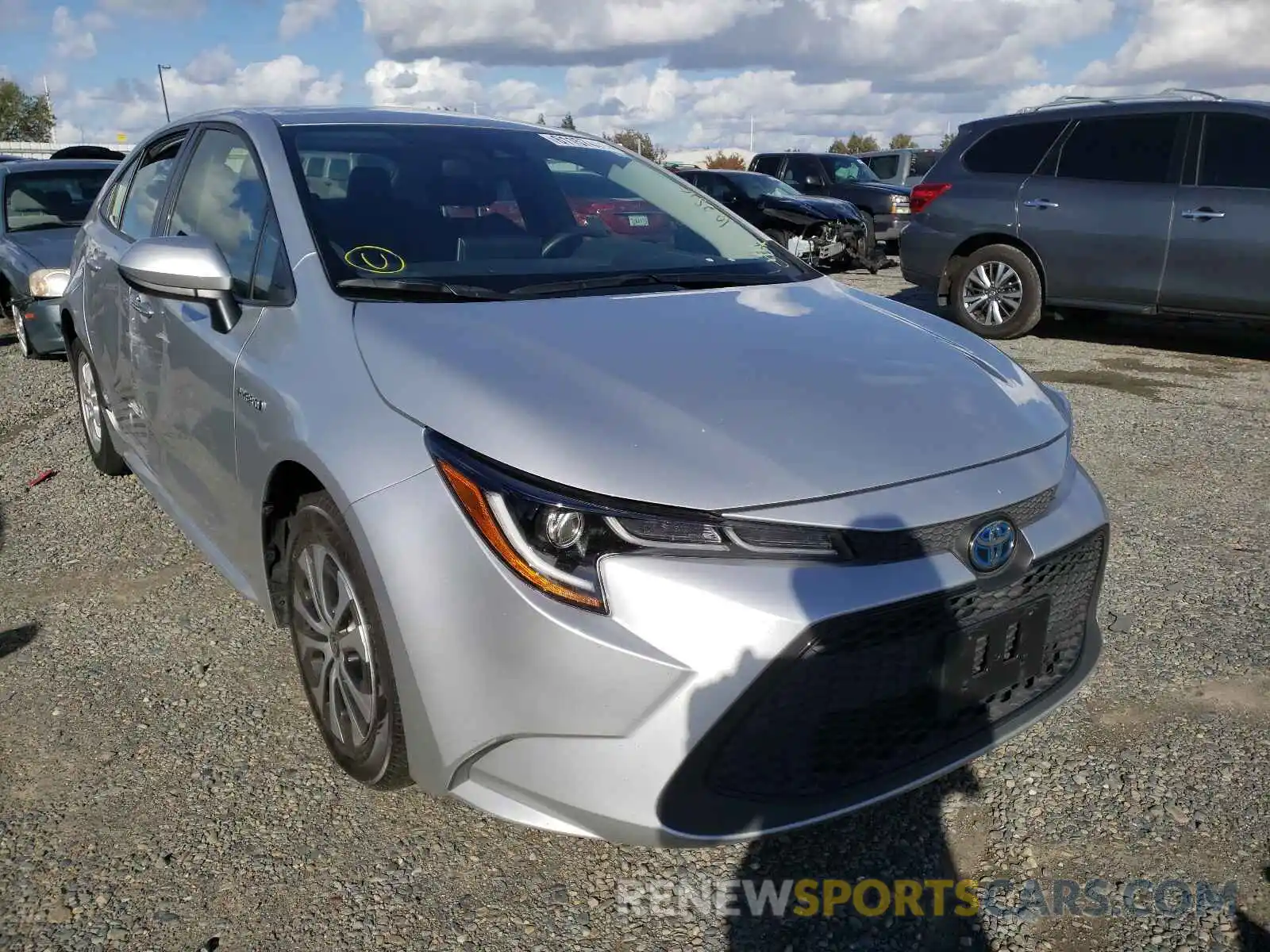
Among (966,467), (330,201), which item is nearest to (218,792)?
(330,201)

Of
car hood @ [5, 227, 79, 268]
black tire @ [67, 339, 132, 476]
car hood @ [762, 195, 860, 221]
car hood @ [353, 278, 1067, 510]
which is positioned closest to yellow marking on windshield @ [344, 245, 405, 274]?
car hood @ [353, 278, 1067, 510]

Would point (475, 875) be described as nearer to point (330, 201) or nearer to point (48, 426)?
point (330, 201)

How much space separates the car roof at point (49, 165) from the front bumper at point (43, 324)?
1.59 m

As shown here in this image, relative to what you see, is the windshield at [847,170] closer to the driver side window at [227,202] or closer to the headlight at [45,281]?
the headlight at [45,281]

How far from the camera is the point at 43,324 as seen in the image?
7.30m

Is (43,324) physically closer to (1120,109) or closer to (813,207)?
(1120,109)

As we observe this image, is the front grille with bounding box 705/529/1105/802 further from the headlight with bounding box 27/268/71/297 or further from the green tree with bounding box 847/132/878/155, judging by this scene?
the green tree with bounding box 847/132/878/155

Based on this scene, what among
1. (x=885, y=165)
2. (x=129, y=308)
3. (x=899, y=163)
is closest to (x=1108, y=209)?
(x=129, y=308)

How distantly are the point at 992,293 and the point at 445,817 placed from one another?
23.7 feet

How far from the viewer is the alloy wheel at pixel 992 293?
8.37m

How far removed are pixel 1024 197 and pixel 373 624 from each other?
7452 mm

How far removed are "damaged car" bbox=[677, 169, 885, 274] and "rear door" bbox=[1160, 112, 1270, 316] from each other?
5402mm

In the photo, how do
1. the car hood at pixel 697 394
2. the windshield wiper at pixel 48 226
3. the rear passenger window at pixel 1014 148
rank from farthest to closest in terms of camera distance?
the rear passenger window at pixel 1014 148 → the windshield wiper at pixel 48 226 → the car hood at pixel 697 394

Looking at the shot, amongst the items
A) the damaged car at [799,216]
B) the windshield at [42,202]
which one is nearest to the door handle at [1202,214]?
the damaged car at [799,216]
